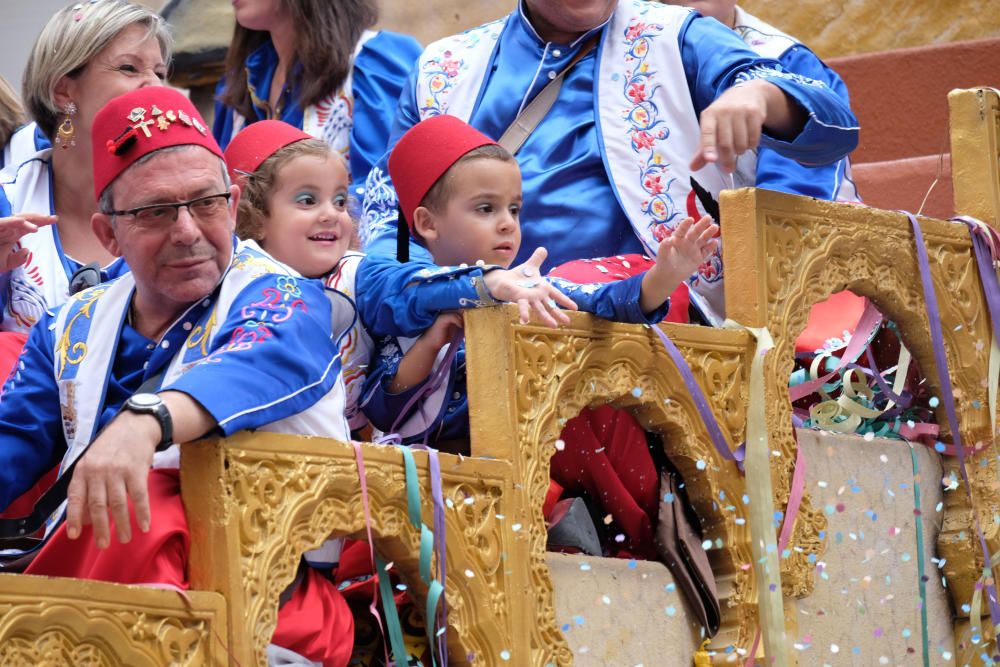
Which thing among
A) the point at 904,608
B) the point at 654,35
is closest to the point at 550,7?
the point at 654,35

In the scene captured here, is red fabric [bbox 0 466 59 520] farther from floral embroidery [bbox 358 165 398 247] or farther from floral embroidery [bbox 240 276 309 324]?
floral embroidery [bbox 358 165 398 247]

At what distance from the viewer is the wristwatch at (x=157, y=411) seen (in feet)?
11.4

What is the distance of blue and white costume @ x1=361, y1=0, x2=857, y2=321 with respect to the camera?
5.06m

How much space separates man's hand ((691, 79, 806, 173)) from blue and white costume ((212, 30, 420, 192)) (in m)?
1.55

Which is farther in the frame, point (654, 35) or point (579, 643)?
point (654, 35)

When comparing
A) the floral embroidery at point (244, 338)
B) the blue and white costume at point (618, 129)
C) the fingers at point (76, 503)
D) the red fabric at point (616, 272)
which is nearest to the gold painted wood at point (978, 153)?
the blue and white costume at point (618, 129)

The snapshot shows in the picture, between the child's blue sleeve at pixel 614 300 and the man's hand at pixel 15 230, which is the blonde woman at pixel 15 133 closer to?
the man's hand at pixel 15 230

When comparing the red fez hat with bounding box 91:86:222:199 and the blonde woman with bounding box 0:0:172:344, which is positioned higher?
the blonde woman with bounding box 0:0:172:344

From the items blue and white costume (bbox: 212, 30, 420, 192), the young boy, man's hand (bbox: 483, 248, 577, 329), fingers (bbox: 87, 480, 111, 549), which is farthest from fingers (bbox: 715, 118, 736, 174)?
fingers (bbox: 87, 480, 111, 549)

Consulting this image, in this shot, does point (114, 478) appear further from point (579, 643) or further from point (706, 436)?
point (706, 436)

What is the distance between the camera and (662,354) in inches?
182

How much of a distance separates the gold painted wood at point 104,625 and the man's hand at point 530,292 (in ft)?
3.23

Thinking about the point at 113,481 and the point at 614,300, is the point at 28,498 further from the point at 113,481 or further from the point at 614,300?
the point at 614,300

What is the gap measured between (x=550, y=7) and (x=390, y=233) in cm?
78
